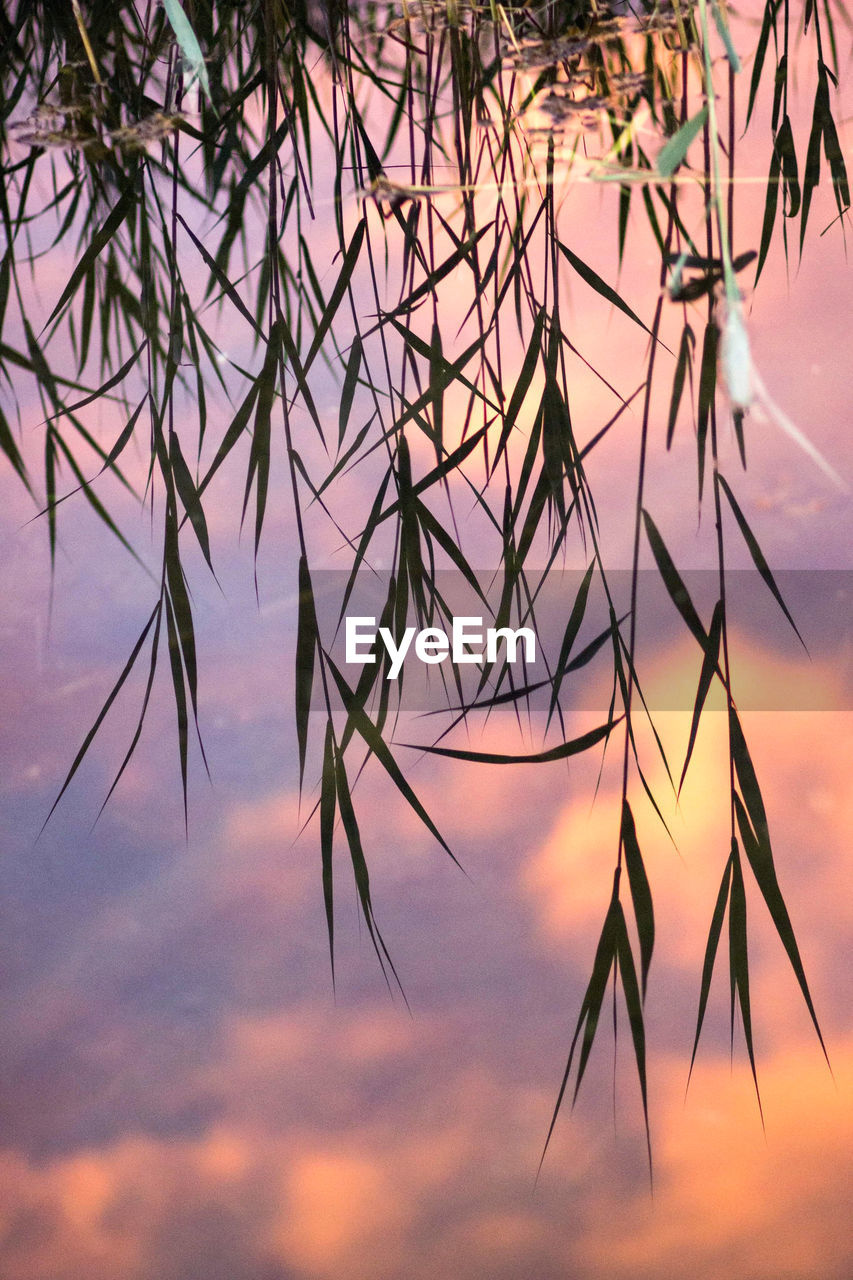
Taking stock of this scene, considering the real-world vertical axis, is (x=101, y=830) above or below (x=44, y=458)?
below

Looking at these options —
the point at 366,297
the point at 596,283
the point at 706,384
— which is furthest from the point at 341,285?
the point at 706,384

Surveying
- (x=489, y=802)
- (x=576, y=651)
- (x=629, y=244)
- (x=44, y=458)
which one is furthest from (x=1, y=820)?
(x=629, y=244)

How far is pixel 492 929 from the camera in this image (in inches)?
37.2

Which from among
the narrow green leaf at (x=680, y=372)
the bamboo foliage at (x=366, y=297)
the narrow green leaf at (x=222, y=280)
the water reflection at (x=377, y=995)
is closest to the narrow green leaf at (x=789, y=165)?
the bamboo foliage at (x=366, y=297)

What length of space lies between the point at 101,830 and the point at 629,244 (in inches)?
33.5

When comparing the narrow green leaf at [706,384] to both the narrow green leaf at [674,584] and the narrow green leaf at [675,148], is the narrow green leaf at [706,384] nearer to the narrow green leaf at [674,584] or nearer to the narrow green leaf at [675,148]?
the narrow green leaf at [674,584]

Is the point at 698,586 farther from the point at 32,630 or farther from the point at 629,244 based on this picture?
the point at 32,630

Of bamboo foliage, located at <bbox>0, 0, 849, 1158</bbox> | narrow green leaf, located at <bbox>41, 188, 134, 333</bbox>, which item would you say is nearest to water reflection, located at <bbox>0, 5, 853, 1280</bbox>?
bamboo foliage, located at <bbox>0, 0, 849, 1158</bbox>

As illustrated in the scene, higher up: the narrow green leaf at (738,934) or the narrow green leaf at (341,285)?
the narrow green leaf at (341,285)

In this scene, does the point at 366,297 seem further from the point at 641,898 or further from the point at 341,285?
the point at 641,898

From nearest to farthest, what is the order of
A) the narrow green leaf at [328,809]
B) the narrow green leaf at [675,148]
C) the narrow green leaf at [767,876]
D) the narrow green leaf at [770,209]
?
the narrow green leaf at [675,148] → the narrow green leaf at [767,876] → the narrow green leaf at [328,809] → the narrow green leaf at [770,209]

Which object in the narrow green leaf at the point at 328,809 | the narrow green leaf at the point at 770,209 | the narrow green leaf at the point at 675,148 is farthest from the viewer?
the narrow green leaf at the point at 770,209

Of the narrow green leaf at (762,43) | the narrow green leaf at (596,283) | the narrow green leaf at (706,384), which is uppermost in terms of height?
the narrow green leaf at (762,43)

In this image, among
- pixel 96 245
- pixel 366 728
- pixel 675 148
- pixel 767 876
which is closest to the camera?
pixel 675 148
